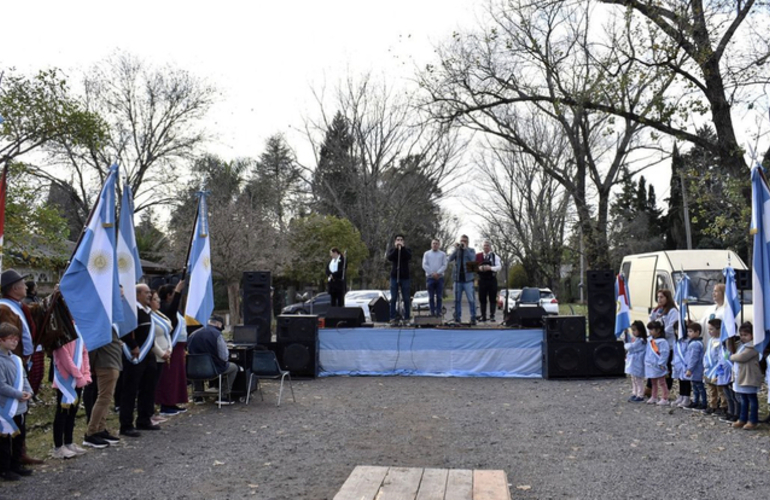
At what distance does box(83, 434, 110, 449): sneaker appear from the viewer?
763cm

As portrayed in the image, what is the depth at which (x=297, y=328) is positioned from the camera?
44.9 feet

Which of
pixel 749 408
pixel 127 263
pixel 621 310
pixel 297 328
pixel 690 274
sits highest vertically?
pixel 690 274

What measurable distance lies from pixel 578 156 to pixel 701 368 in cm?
1677

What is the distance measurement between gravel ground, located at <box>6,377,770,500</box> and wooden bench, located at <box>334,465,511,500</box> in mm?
975

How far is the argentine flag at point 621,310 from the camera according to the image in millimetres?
13008

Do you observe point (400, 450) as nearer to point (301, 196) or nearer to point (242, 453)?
point (242, 453)

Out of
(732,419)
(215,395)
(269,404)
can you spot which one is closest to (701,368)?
(732,419)

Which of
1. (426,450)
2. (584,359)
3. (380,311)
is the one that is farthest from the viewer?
(380,311)

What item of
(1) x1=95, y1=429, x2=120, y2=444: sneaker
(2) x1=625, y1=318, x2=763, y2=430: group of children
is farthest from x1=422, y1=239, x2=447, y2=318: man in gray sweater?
(1) x1=95, y1=429, x2=120, y2=444: sneaker

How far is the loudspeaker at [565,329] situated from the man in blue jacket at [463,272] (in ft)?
6.01

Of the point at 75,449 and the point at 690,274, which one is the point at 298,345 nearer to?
the point at 75,449

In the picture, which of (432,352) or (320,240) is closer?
(432,352)

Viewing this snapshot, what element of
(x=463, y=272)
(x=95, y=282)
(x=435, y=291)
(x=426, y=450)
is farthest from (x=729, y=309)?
(x=95, y=282)

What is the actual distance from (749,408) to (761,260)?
5.69ft
